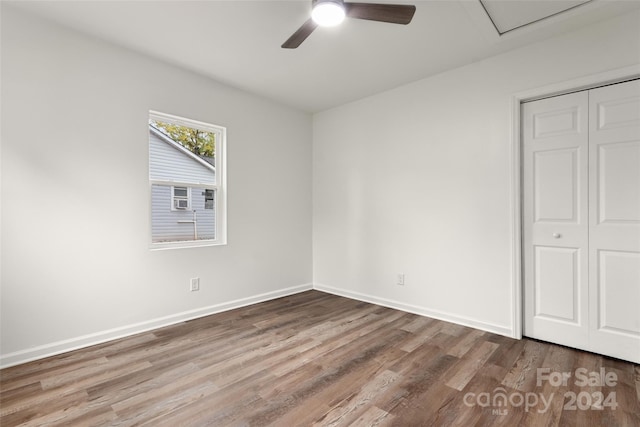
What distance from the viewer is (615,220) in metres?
2.38

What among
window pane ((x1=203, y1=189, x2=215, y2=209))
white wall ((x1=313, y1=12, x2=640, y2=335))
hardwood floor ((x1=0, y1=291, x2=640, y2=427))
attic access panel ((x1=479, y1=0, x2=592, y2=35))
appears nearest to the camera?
hardwood floor ((x1=0, y1=291, x2=640, y2=427))

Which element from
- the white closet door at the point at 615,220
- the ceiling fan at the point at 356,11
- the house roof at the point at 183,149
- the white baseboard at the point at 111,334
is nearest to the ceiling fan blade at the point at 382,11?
the ceiling fan at the point at 356,11

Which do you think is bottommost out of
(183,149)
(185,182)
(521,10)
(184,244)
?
(184,244)

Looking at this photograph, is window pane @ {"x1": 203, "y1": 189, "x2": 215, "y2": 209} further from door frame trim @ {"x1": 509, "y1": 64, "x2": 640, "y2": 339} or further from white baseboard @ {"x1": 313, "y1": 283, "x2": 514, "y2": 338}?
door frame trim @ {"x1": 509, "y1": 64, "x2": 640, "y2": 339}

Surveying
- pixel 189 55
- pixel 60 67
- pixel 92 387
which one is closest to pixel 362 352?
pixel 92 387

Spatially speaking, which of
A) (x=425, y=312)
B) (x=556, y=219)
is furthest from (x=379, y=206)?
(x=556, y=219)

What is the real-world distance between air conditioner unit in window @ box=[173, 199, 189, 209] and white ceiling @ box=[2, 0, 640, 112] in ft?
4.55

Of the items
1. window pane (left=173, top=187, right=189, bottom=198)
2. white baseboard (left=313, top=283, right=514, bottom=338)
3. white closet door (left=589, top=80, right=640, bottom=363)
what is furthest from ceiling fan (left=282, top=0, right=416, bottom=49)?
white baseboard (left=313, top=283, right=514, bottom=338)

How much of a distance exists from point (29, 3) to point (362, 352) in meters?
3.66

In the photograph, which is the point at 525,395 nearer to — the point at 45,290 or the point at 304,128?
the point at 45,290

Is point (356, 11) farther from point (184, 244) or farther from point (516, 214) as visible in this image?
point (184, 244)

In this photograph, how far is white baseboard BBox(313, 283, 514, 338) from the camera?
9.53 ft

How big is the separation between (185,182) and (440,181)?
2.77 meters

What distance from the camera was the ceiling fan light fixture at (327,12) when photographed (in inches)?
71.6
